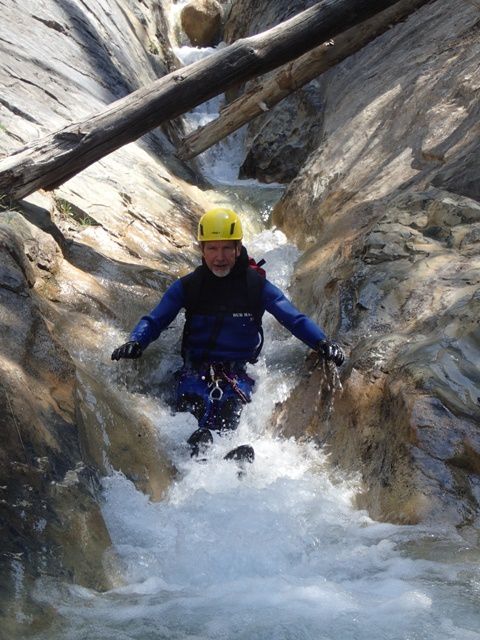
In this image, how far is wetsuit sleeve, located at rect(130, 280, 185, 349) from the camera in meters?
5.23

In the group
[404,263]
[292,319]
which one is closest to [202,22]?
[404,263]

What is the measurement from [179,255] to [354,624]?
5180 mm

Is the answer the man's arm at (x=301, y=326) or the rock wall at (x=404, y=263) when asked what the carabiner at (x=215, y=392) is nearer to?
the rock wall at (x=404, y=263)

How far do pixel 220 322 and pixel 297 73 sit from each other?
5.45m

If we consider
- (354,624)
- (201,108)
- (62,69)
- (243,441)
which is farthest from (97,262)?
(201,108)

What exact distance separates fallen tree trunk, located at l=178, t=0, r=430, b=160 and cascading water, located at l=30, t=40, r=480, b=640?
20.5 feet

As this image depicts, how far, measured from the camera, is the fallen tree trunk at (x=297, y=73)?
9719 millimetres

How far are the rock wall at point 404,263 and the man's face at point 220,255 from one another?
0.90 meters

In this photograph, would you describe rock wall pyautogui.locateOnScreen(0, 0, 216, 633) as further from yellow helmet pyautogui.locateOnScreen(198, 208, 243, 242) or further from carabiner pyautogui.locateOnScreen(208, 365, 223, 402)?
yellow helmet pyautogui.locateOnScreen(198, 208, 243, 242)

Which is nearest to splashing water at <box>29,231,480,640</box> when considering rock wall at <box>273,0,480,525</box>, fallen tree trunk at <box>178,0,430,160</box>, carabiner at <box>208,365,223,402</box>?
rock wall at <box>273,0,480,525</box>

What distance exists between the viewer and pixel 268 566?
356 centimetres

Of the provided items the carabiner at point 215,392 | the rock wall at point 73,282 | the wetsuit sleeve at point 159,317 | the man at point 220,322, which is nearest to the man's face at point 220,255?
the man at point 220,322

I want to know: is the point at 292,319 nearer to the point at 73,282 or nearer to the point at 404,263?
the point at 404,263

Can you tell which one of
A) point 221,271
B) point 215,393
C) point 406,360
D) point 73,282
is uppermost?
point 73,282
